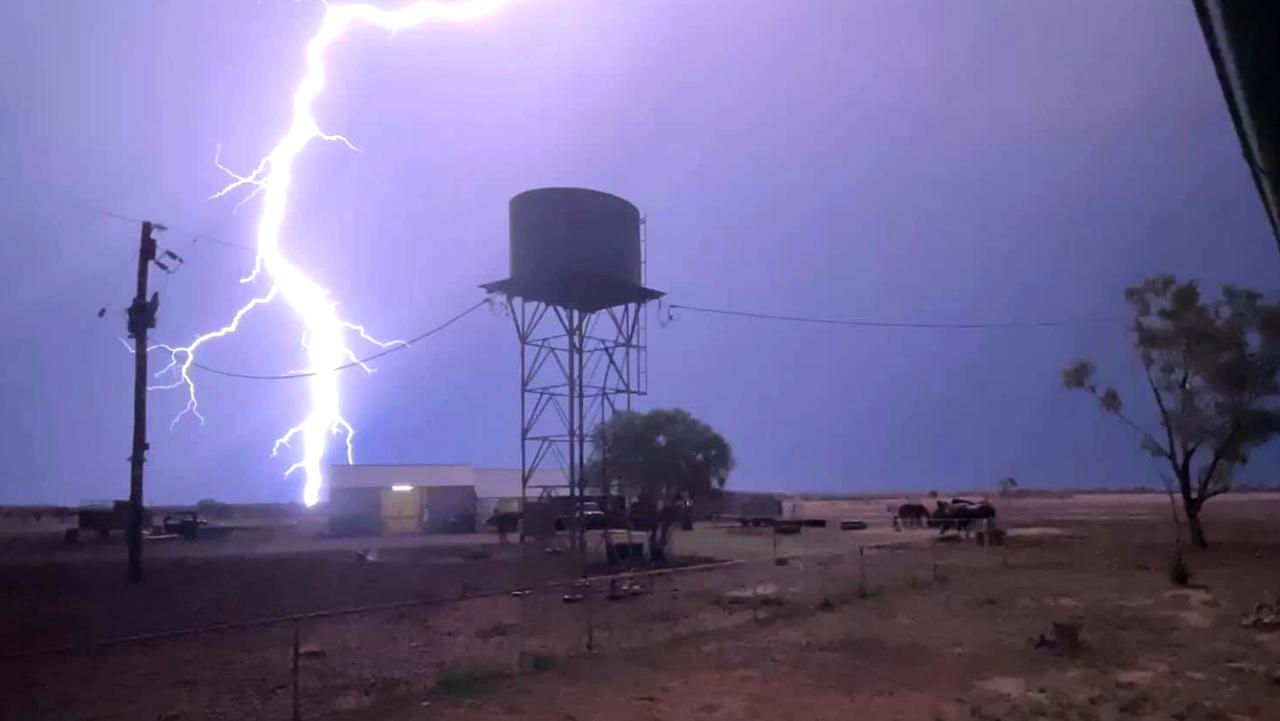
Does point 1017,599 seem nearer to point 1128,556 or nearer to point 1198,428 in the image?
point 1128,556

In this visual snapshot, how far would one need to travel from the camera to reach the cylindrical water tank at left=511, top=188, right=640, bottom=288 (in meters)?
32.1

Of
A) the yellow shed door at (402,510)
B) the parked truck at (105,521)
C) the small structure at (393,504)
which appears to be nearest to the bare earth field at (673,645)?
the parked truck at (105,521)

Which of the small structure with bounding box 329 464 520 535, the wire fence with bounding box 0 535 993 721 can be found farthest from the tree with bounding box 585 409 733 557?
the small structure with bounding box 329 464 520 535

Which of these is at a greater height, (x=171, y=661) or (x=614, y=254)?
(x=614, y=254)

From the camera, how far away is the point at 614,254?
3300 cm

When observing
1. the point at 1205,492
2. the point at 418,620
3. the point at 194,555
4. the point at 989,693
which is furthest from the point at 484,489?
the point at 989,693

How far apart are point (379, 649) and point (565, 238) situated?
748 inches

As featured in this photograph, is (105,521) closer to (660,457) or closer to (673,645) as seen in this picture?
(660,457)

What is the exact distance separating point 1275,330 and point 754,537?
21.6 meters

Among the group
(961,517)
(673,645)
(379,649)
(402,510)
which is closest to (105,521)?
(402,510)

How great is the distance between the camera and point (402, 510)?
187ft

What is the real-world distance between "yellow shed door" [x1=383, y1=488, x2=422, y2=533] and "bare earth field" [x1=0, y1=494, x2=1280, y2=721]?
27538 mm

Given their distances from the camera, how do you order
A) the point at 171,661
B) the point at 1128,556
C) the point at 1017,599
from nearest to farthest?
the point at 171,661 → the point at 1017,599 → the point at 1128,556

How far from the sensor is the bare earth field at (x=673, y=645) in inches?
434
